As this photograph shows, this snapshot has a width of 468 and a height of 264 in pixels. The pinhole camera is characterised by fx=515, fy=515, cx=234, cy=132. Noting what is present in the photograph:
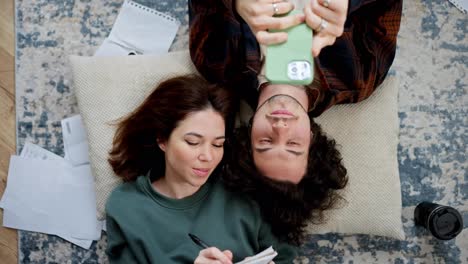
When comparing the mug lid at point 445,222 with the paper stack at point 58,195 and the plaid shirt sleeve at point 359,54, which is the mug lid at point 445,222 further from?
the paper stack at point 58,195

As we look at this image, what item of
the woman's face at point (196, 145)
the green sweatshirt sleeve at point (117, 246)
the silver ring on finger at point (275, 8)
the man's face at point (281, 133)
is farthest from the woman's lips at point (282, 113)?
the green sweatshirt sleeve at point (117, 246)

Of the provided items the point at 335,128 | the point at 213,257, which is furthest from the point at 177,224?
the point at 335,128

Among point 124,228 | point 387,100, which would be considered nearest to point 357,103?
point 387,100

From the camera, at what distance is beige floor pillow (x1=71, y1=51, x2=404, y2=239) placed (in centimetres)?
144

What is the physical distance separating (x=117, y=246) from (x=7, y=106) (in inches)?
23.1

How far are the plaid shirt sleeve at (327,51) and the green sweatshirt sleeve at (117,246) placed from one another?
0.48 meters

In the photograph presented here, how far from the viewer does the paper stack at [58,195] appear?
5.06ft

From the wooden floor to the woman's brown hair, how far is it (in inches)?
15.0

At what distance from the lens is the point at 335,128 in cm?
145

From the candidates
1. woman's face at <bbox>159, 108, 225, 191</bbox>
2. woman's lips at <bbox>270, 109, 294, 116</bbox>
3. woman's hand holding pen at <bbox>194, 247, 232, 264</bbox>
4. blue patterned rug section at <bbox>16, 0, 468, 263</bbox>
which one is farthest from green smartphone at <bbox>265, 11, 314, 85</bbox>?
blue patterned rug section at <bbox>16, 0, 468, 263</bbox>

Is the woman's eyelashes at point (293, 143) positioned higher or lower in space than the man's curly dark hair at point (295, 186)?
higher

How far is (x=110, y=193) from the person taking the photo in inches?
56.6

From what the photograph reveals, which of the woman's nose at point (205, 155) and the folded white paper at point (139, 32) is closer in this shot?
the woman's nose at point (205, 155)

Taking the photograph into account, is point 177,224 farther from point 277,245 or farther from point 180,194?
point 277,245
